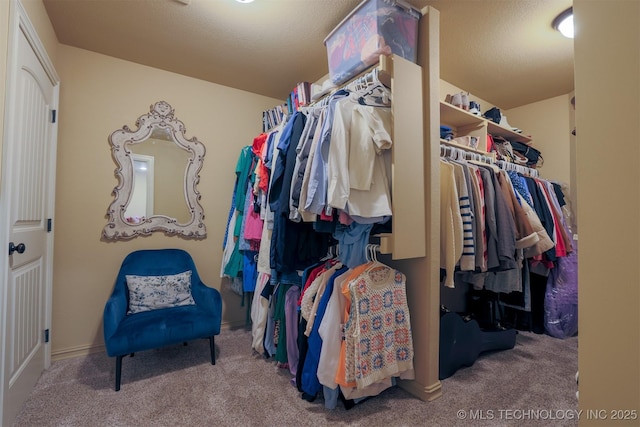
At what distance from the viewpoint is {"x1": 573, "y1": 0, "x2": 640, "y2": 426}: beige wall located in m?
0.56

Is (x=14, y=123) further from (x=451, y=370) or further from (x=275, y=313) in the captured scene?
(x=451, y=370)

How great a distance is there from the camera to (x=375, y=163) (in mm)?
1563

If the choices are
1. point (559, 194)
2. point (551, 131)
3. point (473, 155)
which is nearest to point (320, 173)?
point (473, 155)

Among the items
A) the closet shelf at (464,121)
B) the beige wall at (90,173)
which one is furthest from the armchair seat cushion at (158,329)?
the closet shelf at (464,121)

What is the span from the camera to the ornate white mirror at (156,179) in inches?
95.0

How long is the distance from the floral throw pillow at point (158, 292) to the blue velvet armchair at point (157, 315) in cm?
3

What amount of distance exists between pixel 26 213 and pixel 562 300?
4.04m

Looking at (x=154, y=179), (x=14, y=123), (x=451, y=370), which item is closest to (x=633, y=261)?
(x=451, y=370)

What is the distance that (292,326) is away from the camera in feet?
6.38

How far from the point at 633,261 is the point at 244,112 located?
9.79 feet

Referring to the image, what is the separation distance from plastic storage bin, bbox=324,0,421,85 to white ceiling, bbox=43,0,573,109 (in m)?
0.17

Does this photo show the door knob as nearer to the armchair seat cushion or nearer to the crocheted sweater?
the armchair seat cushion

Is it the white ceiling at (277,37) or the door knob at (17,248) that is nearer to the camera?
the door knob at (17,248)

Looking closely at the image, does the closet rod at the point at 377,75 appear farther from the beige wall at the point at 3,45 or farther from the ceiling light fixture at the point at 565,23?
the beige wall at the point at 3,45
